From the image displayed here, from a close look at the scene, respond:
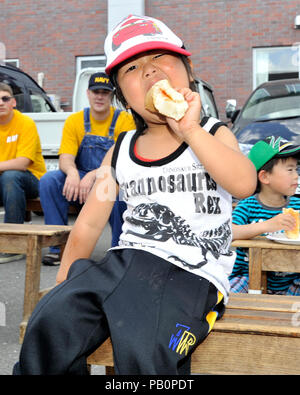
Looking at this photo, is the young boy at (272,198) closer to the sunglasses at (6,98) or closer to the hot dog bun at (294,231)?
the hot dog bun at (294,231)

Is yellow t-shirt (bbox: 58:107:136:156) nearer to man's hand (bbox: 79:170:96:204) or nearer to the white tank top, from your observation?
man's hand (bbox: 79:170:96:204)

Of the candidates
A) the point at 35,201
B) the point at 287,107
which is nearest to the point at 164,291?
the point at 35,201

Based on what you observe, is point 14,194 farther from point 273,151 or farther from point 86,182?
point 273,151

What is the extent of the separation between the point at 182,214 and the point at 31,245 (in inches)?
62.3

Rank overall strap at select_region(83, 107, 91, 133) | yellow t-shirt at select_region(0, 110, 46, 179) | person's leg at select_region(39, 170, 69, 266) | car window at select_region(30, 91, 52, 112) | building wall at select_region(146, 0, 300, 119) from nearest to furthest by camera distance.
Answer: person's leg at select_region(39, 170, 69, 266) < overall strap at select_region(83, 107, 91, 133) < yellow t-shirt at select_region(0, 110, 46, 179) < car window at select_region(30, 91, 52, 112) < building wall at select_region(146, 0, 300, 119)

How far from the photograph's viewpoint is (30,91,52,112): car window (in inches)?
368

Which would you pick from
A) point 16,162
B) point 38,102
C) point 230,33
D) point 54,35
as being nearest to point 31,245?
point 16,162

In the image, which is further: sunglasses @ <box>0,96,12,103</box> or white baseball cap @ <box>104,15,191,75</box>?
sunglasses @ <box>0,96,12,103</box>

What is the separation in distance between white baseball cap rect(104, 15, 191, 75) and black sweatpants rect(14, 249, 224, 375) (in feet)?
2.33

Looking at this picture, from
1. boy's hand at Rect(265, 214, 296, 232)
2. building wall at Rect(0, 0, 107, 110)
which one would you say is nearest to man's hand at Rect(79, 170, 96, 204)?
boy's hand at Rect(265, 214, 296, 232)

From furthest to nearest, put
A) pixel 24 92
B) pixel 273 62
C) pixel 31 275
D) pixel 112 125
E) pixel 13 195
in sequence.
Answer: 1. pixel 273 62
2. pixel 24 92
3. pixel 13 195
4. pixel 112 125
5. pixel 31 275

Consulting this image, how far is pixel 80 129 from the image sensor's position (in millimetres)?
4625
